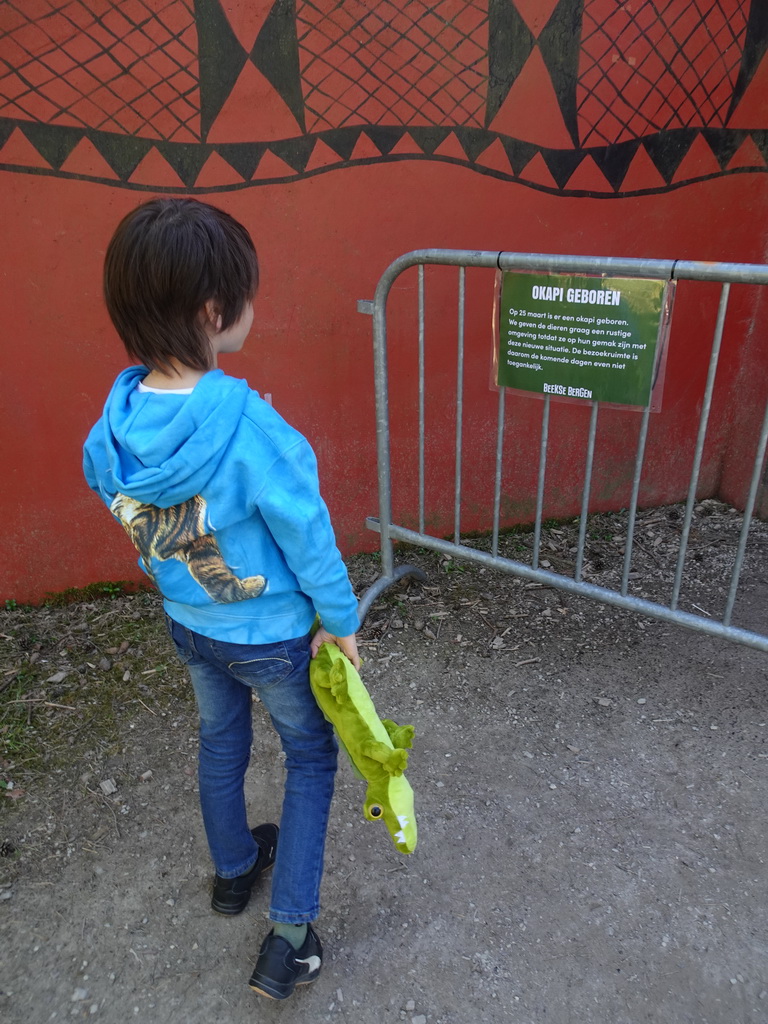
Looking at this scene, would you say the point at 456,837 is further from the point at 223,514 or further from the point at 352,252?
the point at 352,252

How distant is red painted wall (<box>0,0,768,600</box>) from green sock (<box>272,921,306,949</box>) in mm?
2017

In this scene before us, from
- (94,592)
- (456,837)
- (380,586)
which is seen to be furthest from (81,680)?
(456,837)

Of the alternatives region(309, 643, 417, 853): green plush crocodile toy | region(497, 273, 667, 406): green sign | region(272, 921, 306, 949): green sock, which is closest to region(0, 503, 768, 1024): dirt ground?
region(272, 921, 306, 949): green sock

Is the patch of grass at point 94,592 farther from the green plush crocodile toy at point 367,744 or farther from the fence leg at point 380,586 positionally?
the green plush crocodile toy at point 367,744

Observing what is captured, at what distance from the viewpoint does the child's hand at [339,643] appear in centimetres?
176

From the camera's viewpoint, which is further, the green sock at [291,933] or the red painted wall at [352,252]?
the red painted wall at [352,252]

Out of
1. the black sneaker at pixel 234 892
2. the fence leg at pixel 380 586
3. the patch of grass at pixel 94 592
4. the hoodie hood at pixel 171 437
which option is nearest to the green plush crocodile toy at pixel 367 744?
the hoodie hood at pixel 171 437

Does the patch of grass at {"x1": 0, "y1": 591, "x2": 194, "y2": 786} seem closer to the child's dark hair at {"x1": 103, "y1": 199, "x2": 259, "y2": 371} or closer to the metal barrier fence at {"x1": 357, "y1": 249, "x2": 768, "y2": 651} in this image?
the metal barrier fence at {"x1": 357, "y1": 249, "x2": 768, "y2": 651}

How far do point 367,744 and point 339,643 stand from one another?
9.2 inches

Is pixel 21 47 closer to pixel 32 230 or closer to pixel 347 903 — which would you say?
pixel 32 230

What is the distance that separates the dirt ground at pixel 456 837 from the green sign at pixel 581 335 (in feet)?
3.80

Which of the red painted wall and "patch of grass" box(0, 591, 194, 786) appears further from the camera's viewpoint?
the red painted wall

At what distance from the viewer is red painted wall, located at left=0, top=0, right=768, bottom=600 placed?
289 cm

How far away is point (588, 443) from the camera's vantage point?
9.52ft
